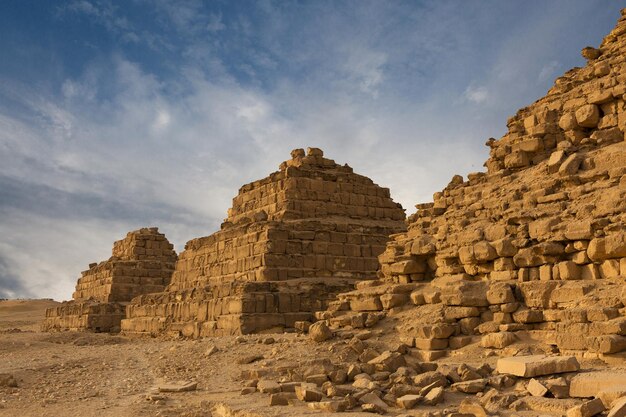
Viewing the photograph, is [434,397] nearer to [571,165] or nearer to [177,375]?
[571,165]

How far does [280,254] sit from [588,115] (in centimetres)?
1058

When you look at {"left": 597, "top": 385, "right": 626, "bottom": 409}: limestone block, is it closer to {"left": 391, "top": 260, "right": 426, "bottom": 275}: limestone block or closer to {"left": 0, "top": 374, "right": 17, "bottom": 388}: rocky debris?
{"left": 391, "top": 260, "right": 426, "bottom": 275}: limestone block

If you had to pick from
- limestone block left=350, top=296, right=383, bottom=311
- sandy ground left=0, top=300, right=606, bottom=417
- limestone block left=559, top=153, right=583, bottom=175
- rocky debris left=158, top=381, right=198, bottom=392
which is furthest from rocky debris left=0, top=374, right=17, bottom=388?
limestone block left=559, top=153, right=583, bottom=175

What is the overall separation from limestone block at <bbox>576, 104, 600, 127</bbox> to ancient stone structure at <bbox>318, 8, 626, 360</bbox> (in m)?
0.02

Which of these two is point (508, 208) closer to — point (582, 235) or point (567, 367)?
point (582, 235)

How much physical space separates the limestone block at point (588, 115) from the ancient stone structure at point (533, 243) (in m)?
0.02

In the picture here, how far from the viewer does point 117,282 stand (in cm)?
3447

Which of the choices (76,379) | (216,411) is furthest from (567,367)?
(76,379)

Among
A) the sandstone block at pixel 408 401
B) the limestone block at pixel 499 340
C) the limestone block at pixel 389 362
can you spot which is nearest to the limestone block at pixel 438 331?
the limestone block at pixel 499 340

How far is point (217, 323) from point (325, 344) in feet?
24.0

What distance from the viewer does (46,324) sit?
34812mm

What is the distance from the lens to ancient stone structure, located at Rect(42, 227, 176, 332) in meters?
31.0

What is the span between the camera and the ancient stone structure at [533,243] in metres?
9.84

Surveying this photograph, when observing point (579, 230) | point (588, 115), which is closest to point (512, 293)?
point (579, 230)
